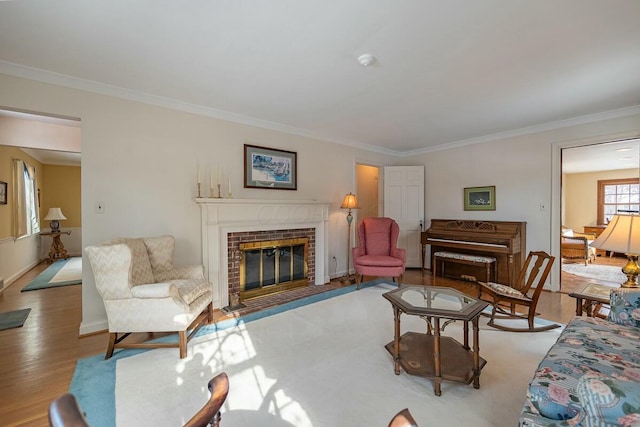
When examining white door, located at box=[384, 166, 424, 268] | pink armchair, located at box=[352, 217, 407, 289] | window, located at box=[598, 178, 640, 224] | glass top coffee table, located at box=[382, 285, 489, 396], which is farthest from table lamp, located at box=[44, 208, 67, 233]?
window, located at box=[598, 178, 640, 224]

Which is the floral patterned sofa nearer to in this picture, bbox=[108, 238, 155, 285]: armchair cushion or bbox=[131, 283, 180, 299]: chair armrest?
bbox=[131, 283, 180, 299]: chair armrest

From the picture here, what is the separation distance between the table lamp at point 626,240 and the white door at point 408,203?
3.29m

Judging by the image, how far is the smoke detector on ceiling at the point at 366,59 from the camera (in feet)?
7.18

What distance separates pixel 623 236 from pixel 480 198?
277 centimetres

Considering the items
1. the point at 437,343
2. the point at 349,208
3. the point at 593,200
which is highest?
the point at 593,200

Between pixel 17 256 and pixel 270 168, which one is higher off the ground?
pixel 270 168

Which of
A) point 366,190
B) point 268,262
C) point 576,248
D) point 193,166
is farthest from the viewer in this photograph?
point 366,190

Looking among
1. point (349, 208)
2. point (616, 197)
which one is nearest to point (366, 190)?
point (349, 208)

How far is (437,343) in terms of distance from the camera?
1.81 metres

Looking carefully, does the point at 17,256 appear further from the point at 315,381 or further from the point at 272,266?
the point at 315,381

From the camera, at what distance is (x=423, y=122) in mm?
3926

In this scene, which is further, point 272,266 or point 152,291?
point 272,266

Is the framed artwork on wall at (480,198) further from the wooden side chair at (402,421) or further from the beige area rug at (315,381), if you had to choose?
the wooden side chair at (402,421)

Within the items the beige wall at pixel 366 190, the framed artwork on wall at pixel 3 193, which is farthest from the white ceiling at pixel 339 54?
the framed artwork on wall at pixel 3 193
